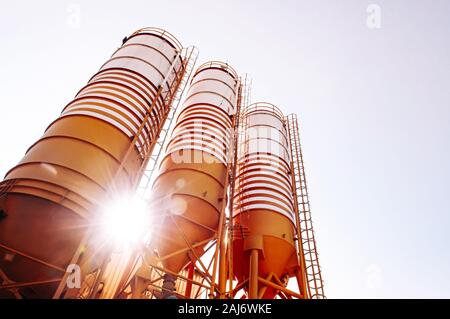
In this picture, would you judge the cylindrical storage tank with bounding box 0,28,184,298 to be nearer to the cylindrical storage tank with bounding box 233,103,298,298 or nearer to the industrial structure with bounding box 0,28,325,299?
the industrial structure with bounding box 0,28,325,299

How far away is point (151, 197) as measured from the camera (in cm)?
1138

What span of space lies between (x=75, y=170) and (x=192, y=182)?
3634mm

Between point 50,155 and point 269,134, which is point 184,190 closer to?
point 50,155

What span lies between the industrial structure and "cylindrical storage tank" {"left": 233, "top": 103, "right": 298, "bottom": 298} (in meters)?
0.04

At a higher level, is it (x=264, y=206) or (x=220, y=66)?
(x=220, y=66)

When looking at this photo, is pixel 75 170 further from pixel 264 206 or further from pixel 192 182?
pixel 264 206

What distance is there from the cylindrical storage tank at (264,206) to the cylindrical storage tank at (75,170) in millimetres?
3930

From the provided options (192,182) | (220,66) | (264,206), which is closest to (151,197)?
(192,182)

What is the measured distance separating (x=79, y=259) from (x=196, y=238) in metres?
3.63

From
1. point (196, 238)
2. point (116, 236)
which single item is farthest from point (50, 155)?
point (196, 238)

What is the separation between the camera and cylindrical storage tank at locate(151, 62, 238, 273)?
10523 millimetres
